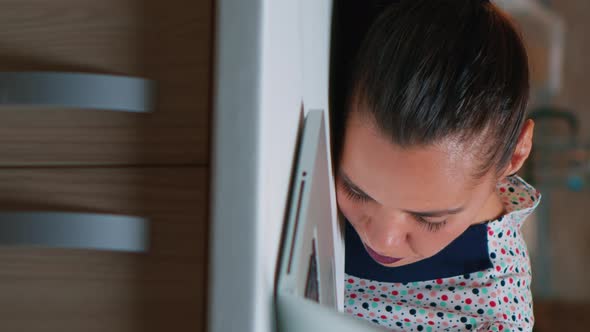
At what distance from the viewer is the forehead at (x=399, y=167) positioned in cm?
63

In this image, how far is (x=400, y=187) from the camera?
2.08ft

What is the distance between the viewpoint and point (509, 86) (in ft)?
2.23

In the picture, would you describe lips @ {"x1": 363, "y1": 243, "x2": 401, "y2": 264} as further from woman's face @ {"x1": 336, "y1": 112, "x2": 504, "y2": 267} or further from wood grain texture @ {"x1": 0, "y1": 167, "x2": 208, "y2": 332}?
wood grain texture @ {"x1": 0, "y1": 167, "x2": 208, "y2": 332}

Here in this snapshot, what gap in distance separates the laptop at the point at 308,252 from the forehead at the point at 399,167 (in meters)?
0.12

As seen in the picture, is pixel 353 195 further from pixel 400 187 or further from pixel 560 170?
pixel 560 170

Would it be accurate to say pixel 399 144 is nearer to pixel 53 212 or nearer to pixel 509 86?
pixel 509 86

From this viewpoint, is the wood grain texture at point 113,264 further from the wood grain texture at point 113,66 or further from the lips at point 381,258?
the lips at point 381,258

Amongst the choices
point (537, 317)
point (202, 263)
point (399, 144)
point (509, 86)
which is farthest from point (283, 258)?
point (537, 317)

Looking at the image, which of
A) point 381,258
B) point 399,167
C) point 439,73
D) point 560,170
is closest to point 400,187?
point 399,167

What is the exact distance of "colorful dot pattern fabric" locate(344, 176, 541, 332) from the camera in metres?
0.91

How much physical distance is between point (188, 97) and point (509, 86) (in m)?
0.47

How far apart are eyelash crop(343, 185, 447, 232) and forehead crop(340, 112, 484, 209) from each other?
0.07 feet

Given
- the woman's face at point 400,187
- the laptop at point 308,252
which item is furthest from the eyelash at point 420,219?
the laptop at point 308,252

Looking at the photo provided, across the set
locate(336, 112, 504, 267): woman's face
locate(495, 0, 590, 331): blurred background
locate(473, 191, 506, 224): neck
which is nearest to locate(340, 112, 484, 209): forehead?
locate(336, 112, 504, 267): woman's face
